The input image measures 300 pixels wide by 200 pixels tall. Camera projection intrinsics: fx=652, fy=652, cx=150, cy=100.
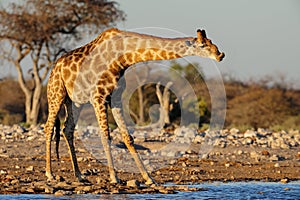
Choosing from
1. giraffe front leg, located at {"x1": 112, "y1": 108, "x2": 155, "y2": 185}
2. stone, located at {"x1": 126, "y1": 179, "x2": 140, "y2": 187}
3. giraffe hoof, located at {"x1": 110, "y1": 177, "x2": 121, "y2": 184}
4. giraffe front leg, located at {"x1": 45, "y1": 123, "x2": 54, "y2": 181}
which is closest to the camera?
stone, located at {"x1": 126, "y1": 179, "x2": 140, "y2": 187}

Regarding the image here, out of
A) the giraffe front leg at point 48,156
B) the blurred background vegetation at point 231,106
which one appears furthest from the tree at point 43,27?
the giraffe front leg at point 48,156

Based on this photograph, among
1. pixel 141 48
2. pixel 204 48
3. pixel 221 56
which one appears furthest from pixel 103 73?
pixel 221 56

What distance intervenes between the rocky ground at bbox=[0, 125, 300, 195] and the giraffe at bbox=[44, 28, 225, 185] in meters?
0.59

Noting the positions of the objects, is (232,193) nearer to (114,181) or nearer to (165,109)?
(114,181)

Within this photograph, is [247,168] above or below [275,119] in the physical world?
below

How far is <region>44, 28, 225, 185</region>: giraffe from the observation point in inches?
336

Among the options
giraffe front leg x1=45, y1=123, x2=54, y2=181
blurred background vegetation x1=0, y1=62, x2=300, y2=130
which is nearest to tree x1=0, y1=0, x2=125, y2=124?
blurred background vegetation x1=0, y1=62, x2=300, y2=130

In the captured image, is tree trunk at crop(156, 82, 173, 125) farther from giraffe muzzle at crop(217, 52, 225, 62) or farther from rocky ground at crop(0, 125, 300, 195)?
giraffe muzzle at crop(217, 52, 225, 62)

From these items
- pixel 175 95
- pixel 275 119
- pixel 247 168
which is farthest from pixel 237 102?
pixel 247 168

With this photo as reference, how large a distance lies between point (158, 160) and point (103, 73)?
3.25 meters

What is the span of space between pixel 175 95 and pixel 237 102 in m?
10.0

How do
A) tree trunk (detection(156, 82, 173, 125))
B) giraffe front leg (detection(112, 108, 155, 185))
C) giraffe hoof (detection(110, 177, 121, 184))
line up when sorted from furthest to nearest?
tree trunk (detection(156, 82, 173, 125)) < giraffe hoof (detection(110, 177, 121, 184)) < giraffe front leg (detection(112, 108, 155, 185))

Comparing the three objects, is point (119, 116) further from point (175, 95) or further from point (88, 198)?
point (175, 95)

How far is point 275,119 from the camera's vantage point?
31344mm
